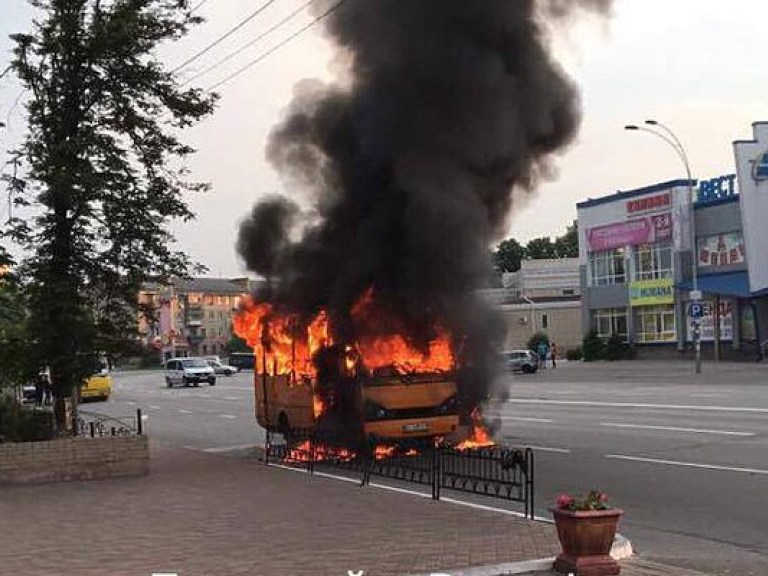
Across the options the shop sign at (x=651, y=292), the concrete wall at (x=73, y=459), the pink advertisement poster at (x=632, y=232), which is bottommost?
the concrete wall at (x=73, y=459)

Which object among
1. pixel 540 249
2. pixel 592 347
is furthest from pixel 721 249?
pixel 540 249

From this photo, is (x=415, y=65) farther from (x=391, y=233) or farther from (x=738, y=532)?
(x=738, y=532)

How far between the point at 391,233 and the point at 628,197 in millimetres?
39867

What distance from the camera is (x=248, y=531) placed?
28.1 feet

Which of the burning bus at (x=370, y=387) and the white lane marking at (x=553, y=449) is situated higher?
the burning bus at (x=370, y=387)

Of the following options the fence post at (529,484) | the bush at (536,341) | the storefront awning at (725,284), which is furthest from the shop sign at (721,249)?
the fence post at (529,484)

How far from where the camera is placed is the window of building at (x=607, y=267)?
53.4 meters

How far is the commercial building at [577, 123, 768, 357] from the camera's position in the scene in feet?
144

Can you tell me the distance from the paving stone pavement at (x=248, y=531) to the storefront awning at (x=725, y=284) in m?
35.8

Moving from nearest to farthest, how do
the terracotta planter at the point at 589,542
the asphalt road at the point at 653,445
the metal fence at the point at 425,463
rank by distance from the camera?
1. the terracotta planter at the point at 589,542
2. the asphalt road at the point at 653,445
3. the metal fence at the point at 425,463

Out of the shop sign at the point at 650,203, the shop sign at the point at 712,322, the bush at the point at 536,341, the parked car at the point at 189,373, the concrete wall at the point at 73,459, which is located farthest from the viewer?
the bush at the point at 536,341

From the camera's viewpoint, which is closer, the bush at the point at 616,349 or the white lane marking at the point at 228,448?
the white lane marking at the point at 228,448

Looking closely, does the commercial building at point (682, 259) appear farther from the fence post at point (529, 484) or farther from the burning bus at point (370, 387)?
the fence post at point (529, 484)

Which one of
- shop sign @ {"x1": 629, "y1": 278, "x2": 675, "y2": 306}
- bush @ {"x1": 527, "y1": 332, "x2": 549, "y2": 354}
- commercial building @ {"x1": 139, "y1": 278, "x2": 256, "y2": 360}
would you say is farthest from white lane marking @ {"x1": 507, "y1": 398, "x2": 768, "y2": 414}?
commercial building @ {"x1": 139, "y1": 278, "x2": 256, "y2": 360}
